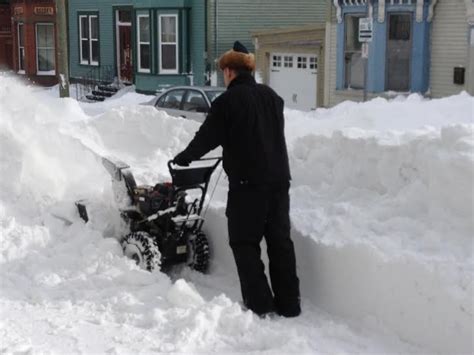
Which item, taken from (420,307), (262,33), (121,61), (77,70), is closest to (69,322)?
(420,307)

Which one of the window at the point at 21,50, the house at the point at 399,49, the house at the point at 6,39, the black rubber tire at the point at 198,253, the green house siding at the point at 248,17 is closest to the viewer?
the black rubber tire at the point at 198,253

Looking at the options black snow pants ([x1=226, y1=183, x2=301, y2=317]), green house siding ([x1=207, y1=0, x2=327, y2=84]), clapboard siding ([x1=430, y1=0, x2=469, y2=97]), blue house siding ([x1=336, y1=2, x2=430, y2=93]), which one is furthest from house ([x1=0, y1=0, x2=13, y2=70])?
black snow pants ([x1=226, y1=183, x2=301, y2=317])

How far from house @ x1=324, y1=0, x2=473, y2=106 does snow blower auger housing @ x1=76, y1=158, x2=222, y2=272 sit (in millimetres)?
12183

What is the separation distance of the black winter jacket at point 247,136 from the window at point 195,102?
9604mm

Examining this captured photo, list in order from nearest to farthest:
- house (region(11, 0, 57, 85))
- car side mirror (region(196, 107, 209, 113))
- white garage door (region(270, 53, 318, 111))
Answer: car side mirror (region(196, 107, 209, 113)), white garage door (region(270, 53, 318, 111)), house (region(11, 0, 57, 85))

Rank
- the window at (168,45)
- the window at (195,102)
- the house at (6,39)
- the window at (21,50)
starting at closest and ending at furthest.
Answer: the window at (195,102)
the window at (168,45)
the window at (21,50)
the house at (6,39)

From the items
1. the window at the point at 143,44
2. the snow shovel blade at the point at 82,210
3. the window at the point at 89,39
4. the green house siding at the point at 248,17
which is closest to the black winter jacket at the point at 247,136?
the snow shovel blade at the point at 82,210

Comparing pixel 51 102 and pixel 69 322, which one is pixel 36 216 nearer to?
pixel 69 322

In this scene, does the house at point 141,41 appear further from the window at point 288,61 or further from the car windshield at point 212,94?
the car windshield at point 212,94

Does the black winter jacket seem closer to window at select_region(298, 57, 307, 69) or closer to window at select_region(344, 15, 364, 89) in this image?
window at select_region(344, 15, 364, 89)

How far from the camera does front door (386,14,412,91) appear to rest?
19.0m

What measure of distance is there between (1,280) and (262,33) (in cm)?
1767

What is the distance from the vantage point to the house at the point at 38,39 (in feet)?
110

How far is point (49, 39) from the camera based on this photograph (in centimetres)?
3406
